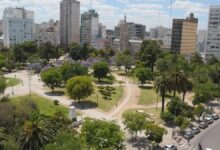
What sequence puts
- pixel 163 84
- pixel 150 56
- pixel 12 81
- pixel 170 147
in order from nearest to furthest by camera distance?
pixel 170 147 → pixel 163 84 → pixel 12 81 → pixel 150 56

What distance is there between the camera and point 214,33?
147375mm

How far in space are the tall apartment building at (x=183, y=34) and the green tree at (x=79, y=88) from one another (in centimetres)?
10828

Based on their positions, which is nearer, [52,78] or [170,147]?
[170,147]

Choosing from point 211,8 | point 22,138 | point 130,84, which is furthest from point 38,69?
point 211,8

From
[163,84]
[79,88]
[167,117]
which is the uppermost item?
[163,84]

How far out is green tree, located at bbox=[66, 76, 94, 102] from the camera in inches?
2510

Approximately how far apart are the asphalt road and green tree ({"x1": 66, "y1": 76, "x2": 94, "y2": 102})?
25.4 m

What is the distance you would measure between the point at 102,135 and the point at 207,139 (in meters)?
22.2

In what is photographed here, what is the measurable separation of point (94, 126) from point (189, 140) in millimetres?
19100

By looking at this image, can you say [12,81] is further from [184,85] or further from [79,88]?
[184,85]

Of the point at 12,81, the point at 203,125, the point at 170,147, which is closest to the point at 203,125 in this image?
the point at 203,125

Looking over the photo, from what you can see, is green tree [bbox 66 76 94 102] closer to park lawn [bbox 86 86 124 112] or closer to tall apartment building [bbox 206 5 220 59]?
park lawn [bbox 86 86 124 112]

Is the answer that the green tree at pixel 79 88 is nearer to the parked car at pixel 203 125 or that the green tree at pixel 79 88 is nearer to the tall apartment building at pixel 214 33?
the parked car at pixel 203 125

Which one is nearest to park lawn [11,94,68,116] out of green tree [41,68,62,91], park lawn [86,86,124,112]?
green tree [41,68,62,91]
